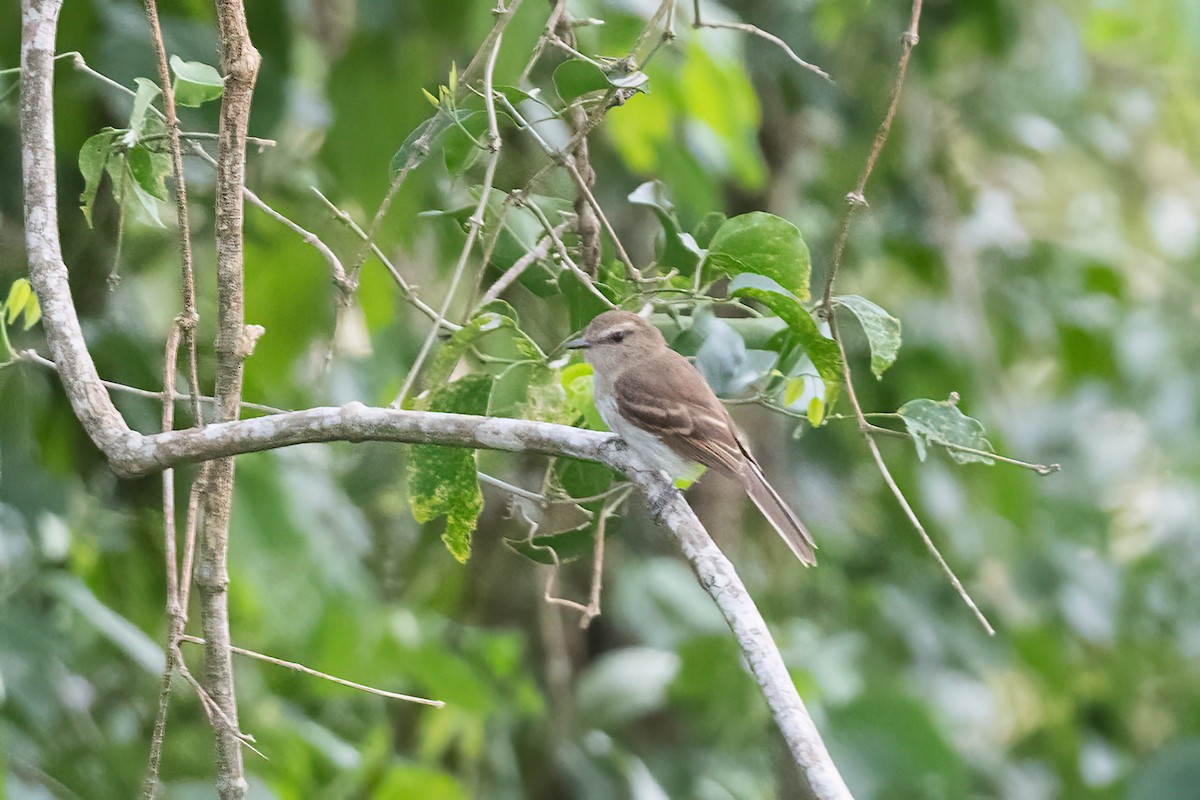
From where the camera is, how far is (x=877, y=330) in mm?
2121

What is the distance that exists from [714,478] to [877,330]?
2.64 metres

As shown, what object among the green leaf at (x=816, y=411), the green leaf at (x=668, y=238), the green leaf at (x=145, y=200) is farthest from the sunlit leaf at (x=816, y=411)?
the green leaf at (x=145, y=200)

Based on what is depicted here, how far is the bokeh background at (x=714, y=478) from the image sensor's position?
316 cm

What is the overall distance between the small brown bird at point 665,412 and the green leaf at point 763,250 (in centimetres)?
53

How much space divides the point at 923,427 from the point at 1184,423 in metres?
3.97

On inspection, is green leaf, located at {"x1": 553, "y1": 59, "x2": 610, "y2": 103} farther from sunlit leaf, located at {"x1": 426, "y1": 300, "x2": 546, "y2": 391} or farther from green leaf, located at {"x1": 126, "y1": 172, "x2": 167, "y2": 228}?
green leaf, located at {"x1": 126, "y1": 172, "x2": 167, "y2": 228}

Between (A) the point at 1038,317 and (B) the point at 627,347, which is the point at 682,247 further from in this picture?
(A) the point at 1038,317

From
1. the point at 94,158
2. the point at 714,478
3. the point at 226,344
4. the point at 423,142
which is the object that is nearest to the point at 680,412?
the point at 423,142

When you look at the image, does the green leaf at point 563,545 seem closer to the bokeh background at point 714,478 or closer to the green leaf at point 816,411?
the green leaf at point 816,411

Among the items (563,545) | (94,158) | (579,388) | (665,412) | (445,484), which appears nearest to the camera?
(94,158)

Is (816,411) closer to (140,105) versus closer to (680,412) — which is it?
(680,412)

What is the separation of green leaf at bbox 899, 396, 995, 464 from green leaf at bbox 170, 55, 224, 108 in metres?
1.24

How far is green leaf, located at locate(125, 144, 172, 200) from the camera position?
2.17 m

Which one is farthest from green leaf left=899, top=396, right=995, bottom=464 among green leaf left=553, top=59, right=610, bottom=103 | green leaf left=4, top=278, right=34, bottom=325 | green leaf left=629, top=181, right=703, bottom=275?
green leaf left=4, top=278, right=34, bottom=325
